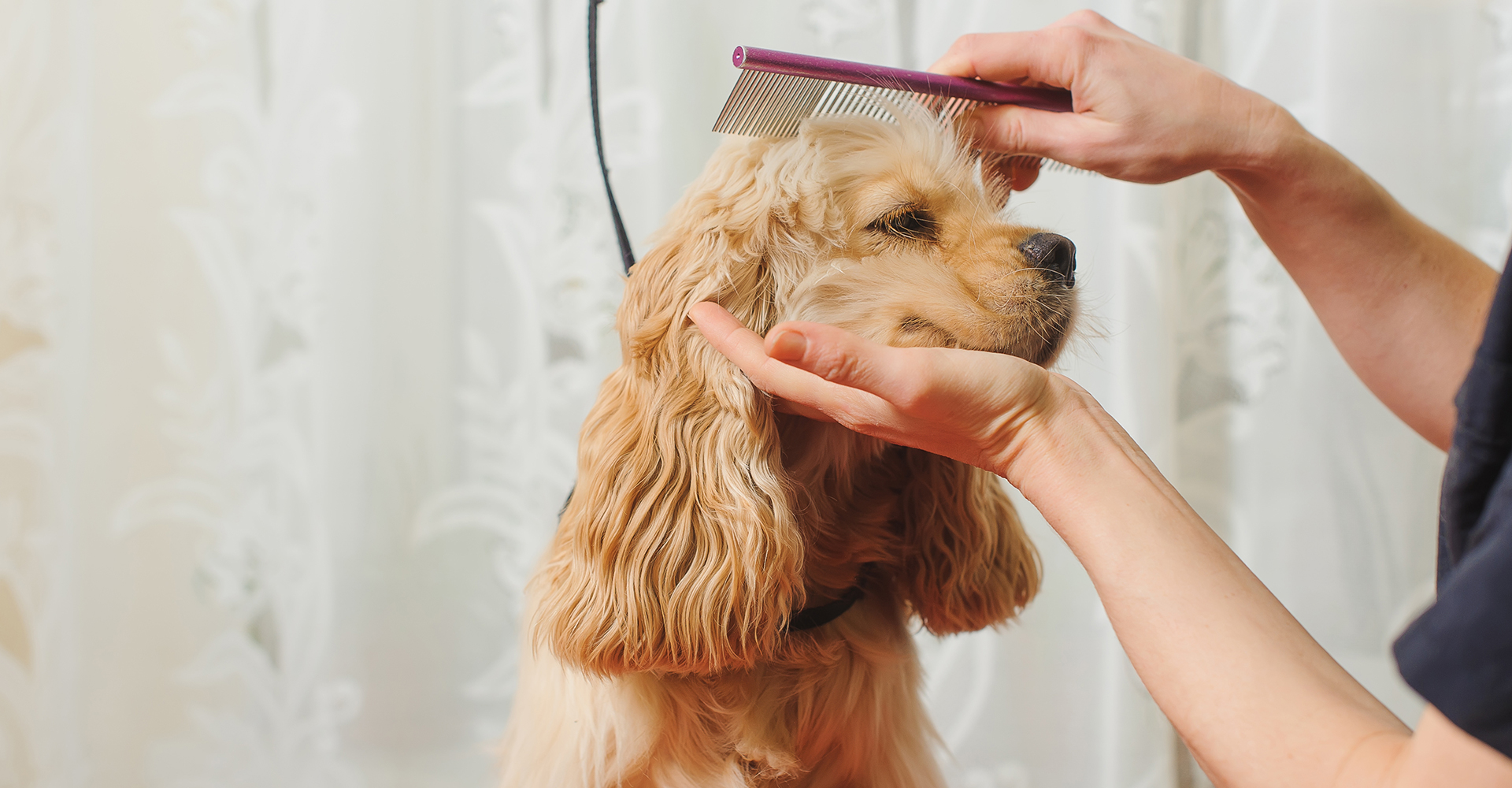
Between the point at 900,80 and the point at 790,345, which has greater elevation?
the point at 900,80

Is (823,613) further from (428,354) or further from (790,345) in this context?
(428,354)

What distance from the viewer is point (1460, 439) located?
0.46m

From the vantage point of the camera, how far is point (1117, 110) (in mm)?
879

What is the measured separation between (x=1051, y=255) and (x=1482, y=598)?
45 centimetres

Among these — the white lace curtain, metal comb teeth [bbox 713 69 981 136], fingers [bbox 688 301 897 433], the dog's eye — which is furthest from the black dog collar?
the white lace curtain

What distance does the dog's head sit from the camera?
76 cm

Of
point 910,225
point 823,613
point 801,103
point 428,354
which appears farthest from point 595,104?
point 428,354

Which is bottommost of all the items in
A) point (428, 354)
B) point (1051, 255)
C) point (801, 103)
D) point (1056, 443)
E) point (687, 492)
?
point (428, 354)

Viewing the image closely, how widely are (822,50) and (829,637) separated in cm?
96

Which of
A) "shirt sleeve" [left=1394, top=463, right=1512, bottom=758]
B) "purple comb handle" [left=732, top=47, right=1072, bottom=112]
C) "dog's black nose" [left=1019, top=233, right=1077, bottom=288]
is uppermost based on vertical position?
"purple comb handle" [left=732, top=47, right=1072, bottom=112]

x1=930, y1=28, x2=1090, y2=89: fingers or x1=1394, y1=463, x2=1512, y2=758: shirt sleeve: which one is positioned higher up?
x1=930, y1=28, x2=1090, y2=89: fingers

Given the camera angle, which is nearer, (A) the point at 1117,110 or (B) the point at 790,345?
(B) the point at 790,345

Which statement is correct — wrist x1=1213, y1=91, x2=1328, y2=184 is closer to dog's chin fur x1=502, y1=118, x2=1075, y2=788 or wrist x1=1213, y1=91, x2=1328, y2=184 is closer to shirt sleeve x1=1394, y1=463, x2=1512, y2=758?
dog's chin fur x1=502, y1=118, x2=1075, y2=788

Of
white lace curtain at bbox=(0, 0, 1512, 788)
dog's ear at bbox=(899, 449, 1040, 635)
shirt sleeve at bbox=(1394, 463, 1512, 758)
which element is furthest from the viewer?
white lace curtain at bbox=(0, 0, 1512, 788)
